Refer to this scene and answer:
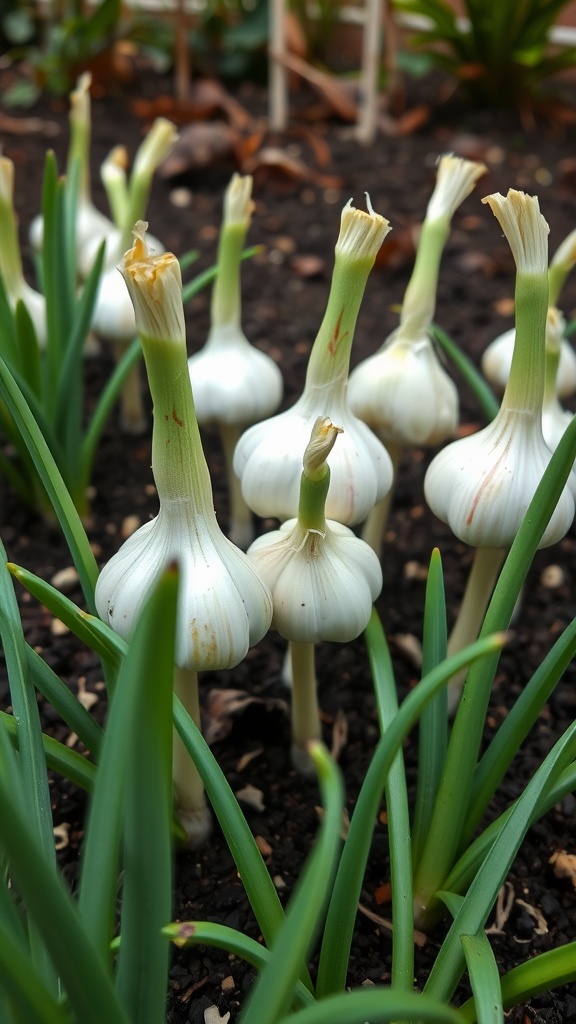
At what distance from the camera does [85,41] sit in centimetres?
230

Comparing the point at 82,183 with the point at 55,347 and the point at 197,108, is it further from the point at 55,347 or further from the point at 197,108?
the point at 197,108

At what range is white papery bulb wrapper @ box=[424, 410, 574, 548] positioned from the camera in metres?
0.73

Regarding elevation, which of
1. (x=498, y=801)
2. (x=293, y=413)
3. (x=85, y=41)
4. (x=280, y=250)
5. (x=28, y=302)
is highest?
(x=85, y=41)

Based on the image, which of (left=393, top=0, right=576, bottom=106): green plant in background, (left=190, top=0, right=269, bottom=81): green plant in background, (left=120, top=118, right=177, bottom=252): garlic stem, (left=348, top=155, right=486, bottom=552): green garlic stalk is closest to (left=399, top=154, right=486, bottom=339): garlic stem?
(left=348, top=155, right=486, bottom=552): green garlic stalk

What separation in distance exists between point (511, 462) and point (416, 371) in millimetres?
201

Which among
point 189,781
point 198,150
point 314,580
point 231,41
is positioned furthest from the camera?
point 231,41

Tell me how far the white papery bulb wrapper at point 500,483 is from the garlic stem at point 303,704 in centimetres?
17

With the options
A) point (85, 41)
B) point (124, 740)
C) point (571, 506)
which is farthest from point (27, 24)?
point (124, 740)

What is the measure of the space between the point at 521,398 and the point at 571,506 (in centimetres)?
10

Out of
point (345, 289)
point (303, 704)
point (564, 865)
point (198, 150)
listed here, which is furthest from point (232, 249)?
point (198, 150)

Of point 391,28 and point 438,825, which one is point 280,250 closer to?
point 391,28

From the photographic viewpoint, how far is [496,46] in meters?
2.33

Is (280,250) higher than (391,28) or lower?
lower

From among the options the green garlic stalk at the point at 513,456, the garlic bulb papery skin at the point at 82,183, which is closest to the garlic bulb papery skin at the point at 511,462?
the green garlic stalk at the point at 513,456
